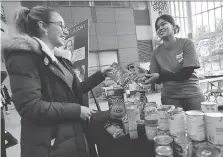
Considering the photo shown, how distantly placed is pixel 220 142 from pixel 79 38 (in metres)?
2.59

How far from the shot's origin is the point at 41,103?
105cm

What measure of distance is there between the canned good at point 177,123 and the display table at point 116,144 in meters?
0.16

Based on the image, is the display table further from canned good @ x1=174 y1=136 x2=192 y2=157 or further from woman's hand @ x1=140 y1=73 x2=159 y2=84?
woman's hand @ x1=140 y1=73 x2=159 y2=84

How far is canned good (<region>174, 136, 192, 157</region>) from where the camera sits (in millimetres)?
772

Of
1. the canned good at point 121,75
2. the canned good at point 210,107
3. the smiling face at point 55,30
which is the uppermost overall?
the smiling face at point 55,30

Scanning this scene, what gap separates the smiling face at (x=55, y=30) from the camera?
1.25 meters

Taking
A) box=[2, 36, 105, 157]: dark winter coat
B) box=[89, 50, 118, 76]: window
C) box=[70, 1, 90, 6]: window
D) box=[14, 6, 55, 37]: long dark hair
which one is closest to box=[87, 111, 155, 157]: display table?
box=[2, 36, 105, 157]: dark winter coat

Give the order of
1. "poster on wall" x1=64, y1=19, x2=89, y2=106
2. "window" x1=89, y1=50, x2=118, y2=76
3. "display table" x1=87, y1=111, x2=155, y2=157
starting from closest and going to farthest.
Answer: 1. "display table" x1=87, y1=111, x2=155, y2=157
2. "poster on wall" x1=64, y1=19, x2=89, y2=106
3. "window" x1=89, y1=50, x2=118, y2=76

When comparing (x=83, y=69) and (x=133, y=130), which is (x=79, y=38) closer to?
(x=83, y=69)

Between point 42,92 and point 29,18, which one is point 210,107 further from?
point 29,18

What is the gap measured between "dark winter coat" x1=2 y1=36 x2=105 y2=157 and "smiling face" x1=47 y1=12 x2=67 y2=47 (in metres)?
0.14

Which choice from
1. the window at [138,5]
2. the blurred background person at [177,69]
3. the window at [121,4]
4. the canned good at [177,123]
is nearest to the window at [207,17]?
the window at [138,5]

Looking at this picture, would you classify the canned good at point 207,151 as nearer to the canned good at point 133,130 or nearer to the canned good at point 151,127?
the canned good at point 151,127

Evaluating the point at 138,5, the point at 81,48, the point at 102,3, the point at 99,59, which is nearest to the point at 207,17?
the point at 138,5
